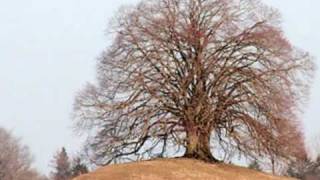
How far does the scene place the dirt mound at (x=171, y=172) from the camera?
1211 inches

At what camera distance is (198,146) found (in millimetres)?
36031

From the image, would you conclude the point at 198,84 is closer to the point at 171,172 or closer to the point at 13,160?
the point at 171,172

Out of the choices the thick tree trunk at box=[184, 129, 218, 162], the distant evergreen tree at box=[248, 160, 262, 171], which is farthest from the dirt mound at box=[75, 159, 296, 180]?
the distant evergreen tree at box=[248, 160, 262, 171]

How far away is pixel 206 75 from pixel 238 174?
600cm

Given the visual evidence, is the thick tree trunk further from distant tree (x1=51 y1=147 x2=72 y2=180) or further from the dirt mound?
distant tree (x1=51 y1=147 x2=72 y2=180)

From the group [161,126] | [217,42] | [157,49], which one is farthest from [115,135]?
[217,42]

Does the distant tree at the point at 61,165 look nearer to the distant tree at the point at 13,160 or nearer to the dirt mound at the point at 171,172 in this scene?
the distant tree at the point at 13,160

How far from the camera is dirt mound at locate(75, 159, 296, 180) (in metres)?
30.8

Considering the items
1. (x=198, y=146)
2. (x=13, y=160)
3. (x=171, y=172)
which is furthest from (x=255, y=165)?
(x=13, y=160)

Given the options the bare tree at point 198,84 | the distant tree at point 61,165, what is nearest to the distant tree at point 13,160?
the distant tree at point 61,165

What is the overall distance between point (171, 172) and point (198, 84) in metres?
6.69

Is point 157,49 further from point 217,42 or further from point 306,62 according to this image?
point 306,62

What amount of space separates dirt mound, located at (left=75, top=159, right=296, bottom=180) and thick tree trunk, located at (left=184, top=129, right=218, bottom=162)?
1492 mm

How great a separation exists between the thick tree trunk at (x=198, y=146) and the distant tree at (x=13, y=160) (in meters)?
48.6
